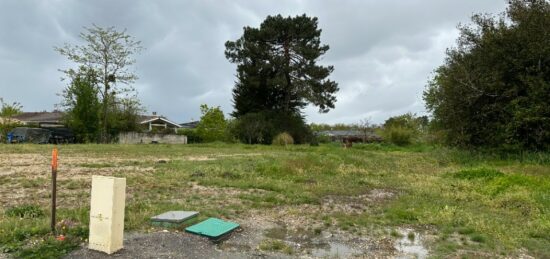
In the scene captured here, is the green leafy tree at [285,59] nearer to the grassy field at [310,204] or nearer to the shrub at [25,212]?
the grassy field at [310,204]

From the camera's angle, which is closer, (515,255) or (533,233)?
(515,255)

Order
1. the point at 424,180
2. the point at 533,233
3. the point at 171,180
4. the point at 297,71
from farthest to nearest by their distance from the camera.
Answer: the point at 297,71 → the point at 424,180 → the point at 171,180 → the point at 533,233

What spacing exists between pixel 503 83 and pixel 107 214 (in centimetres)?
1548

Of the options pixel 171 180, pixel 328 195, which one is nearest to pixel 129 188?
pixel 171 180

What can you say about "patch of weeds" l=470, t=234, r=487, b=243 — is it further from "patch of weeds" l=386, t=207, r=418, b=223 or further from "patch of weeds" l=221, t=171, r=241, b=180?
"patch of weeds" l=221, t=171, r=241, b=180

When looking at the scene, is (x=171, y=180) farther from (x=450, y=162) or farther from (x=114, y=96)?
(x=114, y=96)

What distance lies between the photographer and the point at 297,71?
31.8 m

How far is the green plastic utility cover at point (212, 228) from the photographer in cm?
446

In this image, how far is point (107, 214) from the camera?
3.76 meters

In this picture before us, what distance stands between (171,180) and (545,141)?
1338cm

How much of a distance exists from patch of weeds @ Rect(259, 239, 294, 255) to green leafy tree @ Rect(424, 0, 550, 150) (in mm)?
13134

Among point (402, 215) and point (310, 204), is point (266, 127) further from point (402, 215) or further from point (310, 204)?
point (402, 215)

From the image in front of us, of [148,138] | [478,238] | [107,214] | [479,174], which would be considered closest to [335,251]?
[478,238]

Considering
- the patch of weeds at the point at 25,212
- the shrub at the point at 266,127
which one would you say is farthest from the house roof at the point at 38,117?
the patch of weeds at the point at 25,212
